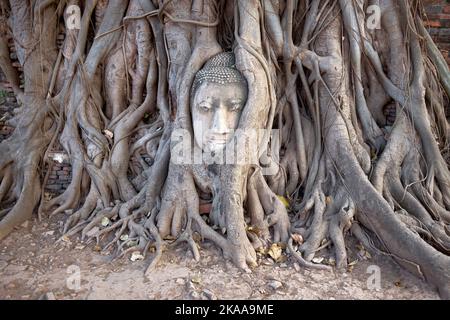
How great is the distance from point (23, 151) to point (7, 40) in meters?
1.29

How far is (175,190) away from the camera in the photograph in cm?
259

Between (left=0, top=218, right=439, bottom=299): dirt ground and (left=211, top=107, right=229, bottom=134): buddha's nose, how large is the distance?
88cm

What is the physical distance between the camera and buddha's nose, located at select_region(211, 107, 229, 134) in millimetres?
2484

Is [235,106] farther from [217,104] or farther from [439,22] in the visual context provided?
[439,22]

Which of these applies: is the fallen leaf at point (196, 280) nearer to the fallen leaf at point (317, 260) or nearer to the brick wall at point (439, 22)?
the fallen leaf at point (317, 260)

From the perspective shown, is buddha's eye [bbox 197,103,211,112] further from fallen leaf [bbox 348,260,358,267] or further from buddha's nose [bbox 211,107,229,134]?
fallen leaf [bbox 348,260,358,267]

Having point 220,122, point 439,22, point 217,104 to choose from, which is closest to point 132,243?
point 220,122

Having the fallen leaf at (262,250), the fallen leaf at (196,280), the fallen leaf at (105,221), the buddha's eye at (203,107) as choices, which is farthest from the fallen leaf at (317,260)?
the fallen leaf at (105,221)

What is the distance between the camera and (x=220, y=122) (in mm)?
2490

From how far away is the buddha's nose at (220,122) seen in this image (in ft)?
8.15

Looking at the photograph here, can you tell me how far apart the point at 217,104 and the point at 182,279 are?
4.27 feet

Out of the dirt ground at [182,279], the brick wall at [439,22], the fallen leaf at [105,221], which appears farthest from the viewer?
the brick wall at [439,22]

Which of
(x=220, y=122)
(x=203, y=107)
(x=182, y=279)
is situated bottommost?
(x=182, y=279)
